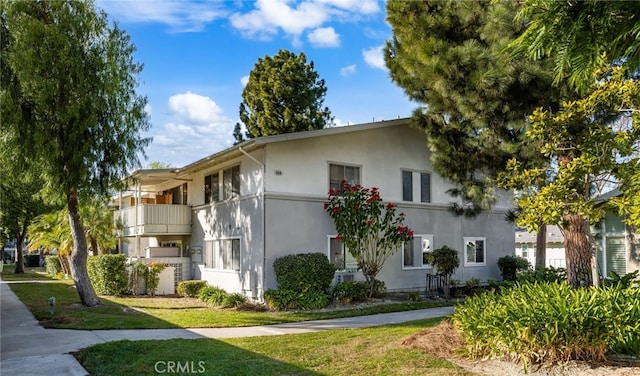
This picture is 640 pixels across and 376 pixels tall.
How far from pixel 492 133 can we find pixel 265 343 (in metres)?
→ 6.67

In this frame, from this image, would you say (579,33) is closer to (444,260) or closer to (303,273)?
(303,273)

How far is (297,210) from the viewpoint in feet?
55.8

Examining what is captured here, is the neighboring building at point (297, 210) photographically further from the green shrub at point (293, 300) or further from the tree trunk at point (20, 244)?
the tree trunk at point (20, 244)

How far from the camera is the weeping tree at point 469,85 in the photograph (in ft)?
34.6

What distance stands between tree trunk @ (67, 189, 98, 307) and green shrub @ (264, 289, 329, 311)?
5242mm

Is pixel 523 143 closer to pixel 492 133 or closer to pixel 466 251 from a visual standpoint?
pixel 492 133

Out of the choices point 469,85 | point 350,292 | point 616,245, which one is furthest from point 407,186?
point 469,85

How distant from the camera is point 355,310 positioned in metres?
14.7

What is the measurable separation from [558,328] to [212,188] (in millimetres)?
15381

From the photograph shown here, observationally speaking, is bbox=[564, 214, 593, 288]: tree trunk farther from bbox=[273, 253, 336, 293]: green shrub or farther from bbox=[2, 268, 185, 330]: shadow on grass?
bbox=[2, 268, 185, 330]: shadow on grass

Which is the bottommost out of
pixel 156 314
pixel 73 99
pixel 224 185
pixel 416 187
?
pixel 156 314

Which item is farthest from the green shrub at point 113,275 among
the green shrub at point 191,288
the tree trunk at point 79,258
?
the tree trunk at point 79,258

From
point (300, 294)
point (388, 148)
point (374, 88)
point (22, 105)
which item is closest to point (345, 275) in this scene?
point (300, 294)
